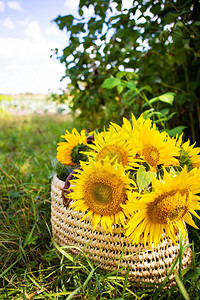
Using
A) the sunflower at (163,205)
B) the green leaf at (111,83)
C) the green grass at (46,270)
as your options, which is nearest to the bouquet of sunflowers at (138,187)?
the sunflower at (163,205)

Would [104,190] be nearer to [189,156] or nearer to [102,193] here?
[102,193]

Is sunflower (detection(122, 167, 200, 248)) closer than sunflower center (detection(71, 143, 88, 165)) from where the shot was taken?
Yes

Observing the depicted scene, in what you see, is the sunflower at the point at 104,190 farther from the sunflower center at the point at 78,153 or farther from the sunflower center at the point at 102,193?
the sunflower center at the point at 78,153

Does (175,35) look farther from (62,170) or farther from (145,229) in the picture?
(145,229)

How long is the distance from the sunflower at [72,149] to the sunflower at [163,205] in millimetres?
324

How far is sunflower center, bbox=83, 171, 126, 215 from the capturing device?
80 centimetres

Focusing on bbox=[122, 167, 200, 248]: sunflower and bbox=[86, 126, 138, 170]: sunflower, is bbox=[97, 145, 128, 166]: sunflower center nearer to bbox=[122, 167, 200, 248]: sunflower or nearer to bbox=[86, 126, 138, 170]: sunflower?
bbox=[86, 126, 138, 170]: sunflower

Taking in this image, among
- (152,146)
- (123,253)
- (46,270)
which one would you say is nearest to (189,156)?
(152,146)

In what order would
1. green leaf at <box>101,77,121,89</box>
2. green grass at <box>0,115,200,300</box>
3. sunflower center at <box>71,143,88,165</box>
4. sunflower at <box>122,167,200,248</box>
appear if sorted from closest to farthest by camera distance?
1. sunflower at <box>122,167,200,248</box>
2. green grass at <box>0,115,200,300</box>
3. sunflower center at <box>71,143,88,165</box>
4. green leaf at <box>101,77,121,89</box>

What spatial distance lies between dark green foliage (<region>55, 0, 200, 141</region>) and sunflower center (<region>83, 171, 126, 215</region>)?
569 mm

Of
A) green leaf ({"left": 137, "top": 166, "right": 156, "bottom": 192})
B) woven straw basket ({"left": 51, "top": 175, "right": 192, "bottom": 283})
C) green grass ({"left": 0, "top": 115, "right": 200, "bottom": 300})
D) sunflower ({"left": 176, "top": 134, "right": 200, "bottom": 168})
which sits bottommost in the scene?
green grass ({"left": 0, "top": 115, "right": 200, "bottom": 300})

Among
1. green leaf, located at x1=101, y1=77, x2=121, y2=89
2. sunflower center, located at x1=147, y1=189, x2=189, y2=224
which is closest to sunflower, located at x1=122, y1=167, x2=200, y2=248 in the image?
sunflower center, located at x1=147, y1=189, x2=189, y2=224

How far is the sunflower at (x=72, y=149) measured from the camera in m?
1.03

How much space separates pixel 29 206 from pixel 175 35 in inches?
46.4
